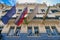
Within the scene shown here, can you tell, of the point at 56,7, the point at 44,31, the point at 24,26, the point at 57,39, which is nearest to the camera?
the point at 57,39

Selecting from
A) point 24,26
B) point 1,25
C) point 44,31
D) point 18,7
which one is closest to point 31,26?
point 24,26

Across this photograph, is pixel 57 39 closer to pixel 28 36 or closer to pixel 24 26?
pixel 28 36

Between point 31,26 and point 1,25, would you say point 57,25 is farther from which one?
point 1,25

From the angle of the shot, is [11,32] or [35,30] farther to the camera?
[35,30]

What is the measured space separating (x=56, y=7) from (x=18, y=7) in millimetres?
6899

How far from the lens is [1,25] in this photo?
66.3 ft

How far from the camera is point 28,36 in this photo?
56.5 feet

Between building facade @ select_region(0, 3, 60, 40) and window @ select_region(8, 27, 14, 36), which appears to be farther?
window @ select_region(8, 27, 14, 36)

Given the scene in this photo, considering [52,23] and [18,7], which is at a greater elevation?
[18,7]

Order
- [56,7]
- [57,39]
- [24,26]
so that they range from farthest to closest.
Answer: [56,7] → [24,26] → [57,39]

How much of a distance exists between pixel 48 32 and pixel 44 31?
874 millimetres

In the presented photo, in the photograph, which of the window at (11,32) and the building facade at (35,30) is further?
the window at (11,32)

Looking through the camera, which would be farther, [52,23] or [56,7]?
[56,7]

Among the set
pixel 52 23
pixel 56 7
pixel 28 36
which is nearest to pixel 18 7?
pixel 56 7
